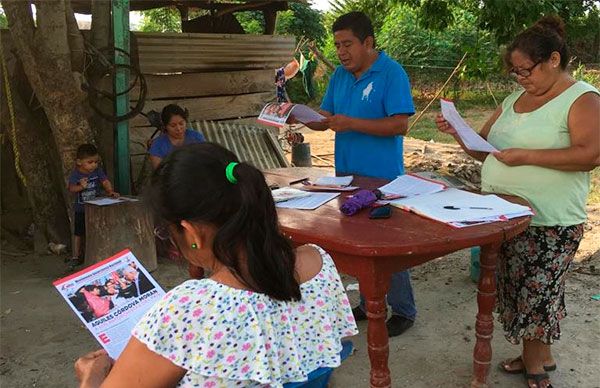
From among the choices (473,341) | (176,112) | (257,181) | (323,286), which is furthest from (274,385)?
(176,112)

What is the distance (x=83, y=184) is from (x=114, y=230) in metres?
0.48

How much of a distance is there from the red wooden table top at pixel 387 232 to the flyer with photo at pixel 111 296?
66 cm

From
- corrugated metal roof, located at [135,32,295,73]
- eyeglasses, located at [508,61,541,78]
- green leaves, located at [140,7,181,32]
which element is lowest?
eyeglasses, located at [508,61,541,78]

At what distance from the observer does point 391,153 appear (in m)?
3.30

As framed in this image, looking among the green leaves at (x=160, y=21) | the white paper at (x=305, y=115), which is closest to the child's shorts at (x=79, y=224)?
the white paper at (x=305, y=115)

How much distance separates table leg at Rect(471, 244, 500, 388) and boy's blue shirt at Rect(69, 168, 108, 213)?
332 centimetres

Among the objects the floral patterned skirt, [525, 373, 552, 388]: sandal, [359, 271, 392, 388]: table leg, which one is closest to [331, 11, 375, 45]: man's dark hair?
the floral patterned skirt

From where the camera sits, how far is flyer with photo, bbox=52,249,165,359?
5.32 feet

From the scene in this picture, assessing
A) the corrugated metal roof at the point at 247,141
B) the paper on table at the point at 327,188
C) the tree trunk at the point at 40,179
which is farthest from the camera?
the corrugated metal roof at the point at 247,141

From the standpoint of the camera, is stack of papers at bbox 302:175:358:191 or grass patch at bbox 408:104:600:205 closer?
stack of papers at bbox 302:175:358:191

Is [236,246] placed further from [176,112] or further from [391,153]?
[176,112]

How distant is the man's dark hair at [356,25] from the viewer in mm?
3219

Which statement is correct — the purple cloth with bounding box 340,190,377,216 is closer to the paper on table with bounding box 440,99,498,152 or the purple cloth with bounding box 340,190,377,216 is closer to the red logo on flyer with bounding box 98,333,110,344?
the paper on table with bounding box 440,99,498,152

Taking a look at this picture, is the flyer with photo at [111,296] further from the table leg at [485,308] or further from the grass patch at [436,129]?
the grass patch at [436,129]
